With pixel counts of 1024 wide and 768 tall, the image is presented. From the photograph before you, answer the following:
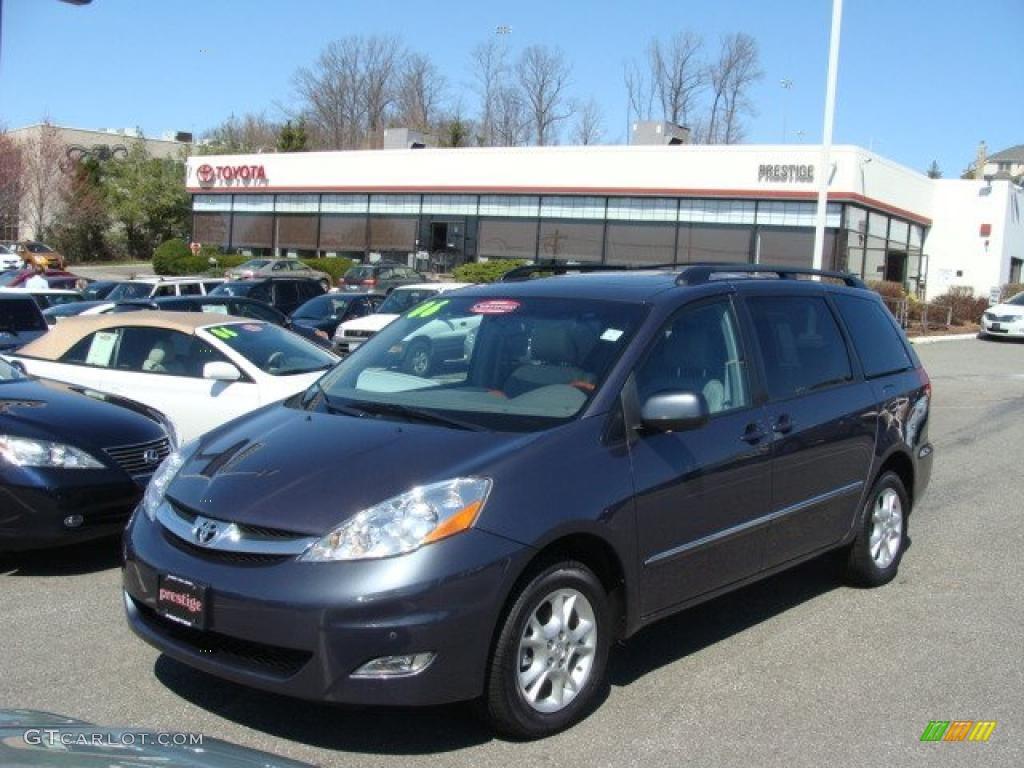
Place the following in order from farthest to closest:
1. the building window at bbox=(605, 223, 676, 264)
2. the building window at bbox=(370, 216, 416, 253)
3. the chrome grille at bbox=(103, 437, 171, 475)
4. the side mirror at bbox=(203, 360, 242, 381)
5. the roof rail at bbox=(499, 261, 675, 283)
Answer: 1. the building window at bbox=(370, 216, 416, 253)
2. the building window at bbox=(605, 223, 676, 264)
3. the side mirror at bbox=(203, 360, 242, 381)
4. the chrome grille at bbox=(103, 437, 171, 475)
5. the roof rail at bbox=(499, 261, 675, 283)

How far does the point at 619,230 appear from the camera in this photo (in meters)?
40.1

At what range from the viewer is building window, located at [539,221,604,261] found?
40.6 metres

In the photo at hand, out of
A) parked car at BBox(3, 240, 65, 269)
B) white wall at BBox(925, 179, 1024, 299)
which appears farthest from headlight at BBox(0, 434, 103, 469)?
white wall at BBox(925, 179, 1024, 299)

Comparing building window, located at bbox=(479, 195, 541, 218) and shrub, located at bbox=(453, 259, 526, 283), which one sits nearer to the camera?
shrub, located at bbox=(453, 259, 526, 283)

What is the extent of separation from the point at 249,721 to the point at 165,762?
1993mm

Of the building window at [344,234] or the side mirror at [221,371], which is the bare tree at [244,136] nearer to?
the building window at [344,234]

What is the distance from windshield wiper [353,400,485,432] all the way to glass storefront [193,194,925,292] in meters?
32.8

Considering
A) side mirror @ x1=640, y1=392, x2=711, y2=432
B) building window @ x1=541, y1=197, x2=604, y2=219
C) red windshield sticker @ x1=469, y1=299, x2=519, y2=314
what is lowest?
side mirror @ x1=640, y1=392, x2=711, y2=432

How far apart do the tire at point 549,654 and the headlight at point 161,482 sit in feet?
5.21

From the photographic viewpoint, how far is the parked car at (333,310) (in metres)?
19.8

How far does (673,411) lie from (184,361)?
5329mm

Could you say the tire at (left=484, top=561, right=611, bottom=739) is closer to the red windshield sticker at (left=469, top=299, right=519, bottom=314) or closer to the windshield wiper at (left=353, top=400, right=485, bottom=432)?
the windshield wiper at (left=353, top=400, right=485, bottom=432)

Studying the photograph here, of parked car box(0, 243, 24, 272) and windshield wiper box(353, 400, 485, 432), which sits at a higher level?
windshield wiper box(353, 400, 485, 432)

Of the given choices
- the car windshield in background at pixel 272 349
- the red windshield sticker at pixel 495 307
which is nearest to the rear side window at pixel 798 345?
the red windshield sticker at pixel 495 307
